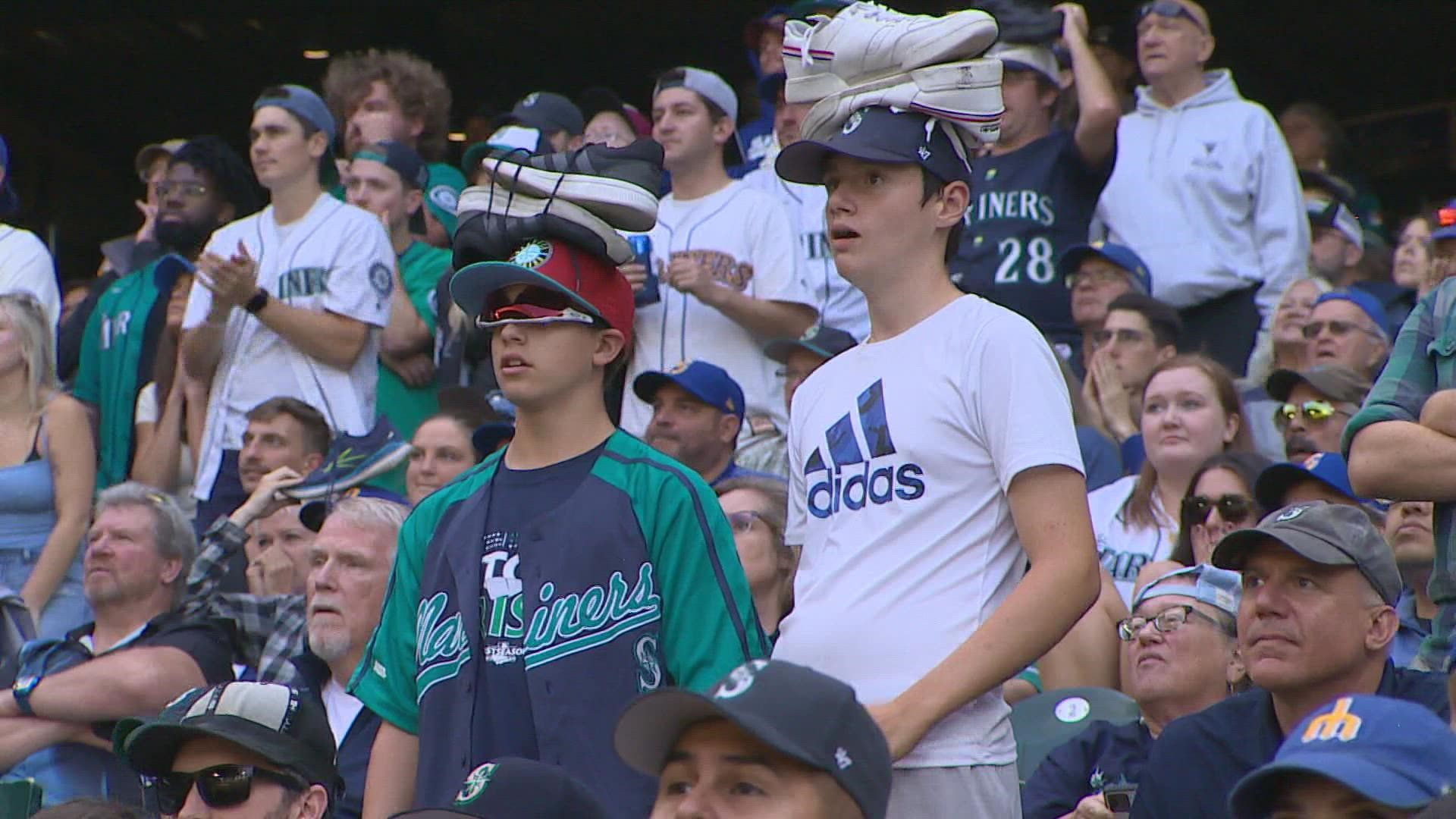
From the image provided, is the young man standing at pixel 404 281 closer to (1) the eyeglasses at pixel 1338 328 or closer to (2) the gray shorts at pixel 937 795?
(1) the eyeglasses at pixel 1338 328

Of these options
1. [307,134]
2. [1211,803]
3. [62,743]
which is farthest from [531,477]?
[307,134]

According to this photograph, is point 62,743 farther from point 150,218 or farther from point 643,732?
point 150,218

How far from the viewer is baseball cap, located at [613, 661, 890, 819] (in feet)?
9.13

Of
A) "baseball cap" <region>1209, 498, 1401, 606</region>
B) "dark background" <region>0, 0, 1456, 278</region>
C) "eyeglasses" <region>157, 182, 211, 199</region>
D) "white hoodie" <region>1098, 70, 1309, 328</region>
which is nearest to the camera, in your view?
"baseball cap" <region>1209, 498, 1401, 606</region>

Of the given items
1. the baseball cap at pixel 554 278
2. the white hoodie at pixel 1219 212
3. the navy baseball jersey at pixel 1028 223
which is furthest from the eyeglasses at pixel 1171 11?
the baseball cap at pixel 554 278

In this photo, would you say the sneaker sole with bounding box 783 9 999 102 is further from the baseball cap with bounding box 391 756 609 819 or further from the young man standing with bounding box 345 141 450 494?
the young man standing with bounding box 345 141 450 494

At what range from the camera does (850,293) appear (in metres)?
8.58

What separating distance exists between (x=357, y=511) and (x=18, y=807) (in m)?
1.47

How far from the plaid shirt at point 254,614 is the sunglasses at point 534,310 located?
7.51 ft

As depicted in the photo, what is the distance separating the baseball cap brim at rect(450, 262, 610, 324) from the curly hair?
5997mm

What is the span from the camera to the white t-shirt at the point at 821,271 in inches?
336

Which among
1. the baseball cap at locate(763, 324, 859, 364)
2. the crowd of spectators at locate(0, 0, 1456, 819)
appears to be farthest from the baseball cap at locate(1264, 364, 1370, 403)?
the baseball cap at locate(763, 324, 859, 364)

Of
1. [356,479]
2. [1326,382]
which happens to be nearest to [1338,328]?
[1326,382]

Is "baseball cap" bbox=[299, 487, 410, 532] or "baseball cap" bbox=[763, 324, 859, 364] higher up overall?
"baseball cap" bbox=[763, 324, 859, 364]
